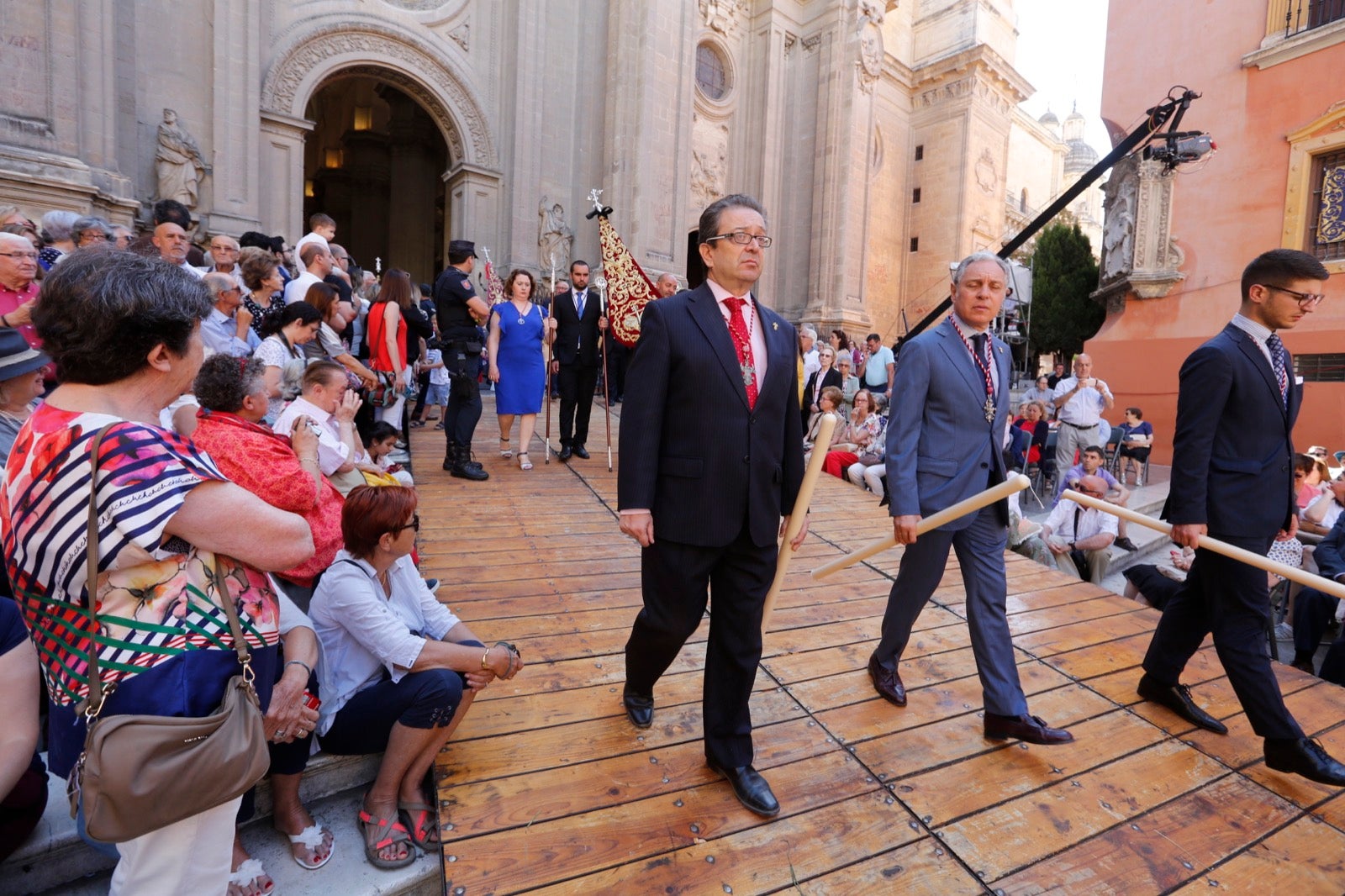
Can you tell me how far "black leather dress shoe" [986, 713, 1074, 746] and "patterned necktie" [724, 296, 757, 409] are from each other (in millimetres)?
1695

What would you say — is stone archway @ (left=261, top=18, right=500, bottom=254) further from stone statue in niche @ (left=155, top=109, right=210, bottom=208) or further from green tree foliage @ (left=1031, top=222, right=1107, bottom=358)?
green tree foliage @ (left=1031, top=222, right=1107, bottom=358)

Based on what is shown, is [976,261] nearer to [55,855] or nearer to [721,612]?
[721,612]

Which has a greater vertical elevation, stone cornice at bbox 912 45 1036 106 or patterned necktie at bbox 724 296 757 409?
stone cornice at bbox 912 45 1036 106

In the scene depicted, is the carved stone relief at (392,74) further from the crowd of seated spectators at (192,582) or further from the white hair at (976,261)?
the white hair at (976,261)

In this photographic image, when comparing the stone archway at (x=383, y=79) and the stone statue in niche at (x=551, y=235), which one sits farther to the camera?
the stone statue in niche at (x=551, y=235)

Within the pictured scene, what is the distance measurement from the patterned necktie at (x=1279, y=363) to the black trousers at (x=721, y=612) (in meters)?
2.35

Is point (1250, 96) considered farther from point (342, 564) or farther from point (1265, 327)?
point (342, 564)

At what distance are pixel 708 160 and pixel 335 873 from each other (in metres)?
18.8

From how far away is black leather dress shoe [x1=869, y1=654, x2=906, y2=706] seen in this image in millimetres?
3156

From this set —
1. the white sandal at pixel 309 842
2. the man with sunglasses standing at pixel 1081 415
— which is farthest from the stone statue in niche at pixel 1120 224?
the white sandal at pixel 309 842

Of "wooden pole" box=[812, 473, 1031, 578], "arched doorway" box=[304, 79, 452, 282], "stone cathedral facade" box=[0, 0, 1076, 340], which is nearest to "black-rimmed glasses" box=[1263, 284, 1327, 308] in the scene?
"wooden pole" box=[812, 473, 1031, 578]

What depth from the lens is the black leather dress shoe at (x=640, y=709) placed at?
9.25 ft

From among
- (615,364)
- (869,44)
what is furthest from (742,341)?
(869,44)

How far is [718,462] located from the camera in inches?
92.5
